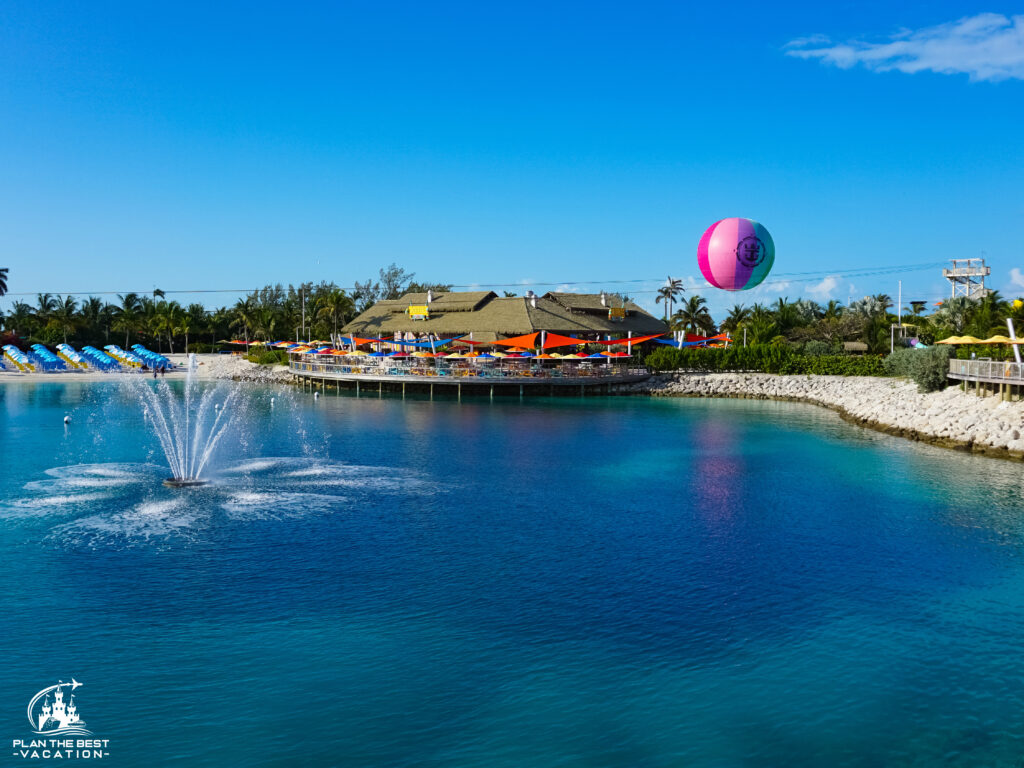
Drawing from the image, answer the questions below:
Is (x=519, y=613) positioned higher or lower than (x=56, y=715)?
higher

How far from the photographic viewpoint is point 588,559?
20531 mm

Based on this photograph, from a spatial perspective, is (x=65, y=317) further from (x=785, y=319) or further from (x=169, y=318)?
(x=785, y=319)

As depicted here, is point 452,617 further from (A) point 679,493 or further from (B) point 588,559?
(A) point 679,493

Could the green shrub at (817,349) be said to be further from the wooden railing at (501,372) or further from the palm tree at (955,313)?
the wooden railing at (501,372)

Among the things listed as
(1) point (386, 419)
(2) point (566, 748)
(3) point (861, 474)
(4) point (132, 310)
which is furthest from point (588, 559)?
(4) point (132, 310)

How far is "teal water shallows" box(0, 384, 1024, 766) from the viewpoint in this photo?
12.2 metres

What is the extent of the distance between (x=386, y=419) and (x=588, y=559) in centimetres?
3089

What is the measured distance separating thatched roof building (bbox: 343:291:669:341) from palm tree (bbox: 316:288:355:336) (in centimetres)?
823

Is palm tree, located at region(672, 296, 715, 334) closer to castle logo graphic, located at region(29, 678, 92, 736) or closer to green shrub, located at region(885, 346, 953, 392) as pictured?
green shrub, located at region(885, 346, 953, 392)

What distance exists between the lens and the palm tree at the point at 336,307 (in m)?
95.2

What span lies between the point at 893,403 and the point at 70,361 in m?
77.4

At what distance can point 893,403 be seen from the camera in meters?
48.3


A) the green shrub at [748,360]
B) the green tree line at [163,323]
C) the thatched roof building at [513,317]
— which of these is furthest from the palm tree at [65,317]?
the green shrub at [748,360]

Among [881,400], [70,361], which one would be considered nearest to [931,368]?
[881,400]
